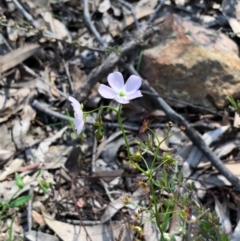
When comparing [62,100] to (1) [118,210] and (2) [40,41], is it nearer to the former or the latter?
(2) [40,41]

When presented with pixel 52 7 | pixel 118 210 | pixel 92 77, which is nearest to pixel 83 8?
pixel 52 7

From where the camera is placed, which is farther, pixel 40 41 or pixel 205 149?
pixel 40 41

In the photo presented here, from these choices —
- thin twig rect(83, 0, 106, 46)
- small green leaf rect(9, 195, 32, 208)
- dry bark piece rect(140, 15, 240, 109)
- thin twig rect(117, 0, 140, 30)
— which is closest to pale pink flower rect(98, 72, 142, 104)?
small green leaf rect(9, 195, 32, 208)

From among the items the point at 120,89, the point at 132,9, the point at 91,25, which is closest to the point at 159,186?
the point at 120,89

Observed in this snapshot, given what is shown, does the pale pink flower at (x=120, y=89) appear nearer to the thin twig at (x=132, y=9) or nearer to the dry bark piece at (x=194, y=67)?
the dry bark piece at (x=194, y=67)

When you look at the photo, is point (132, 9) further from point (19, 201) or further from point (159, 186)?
point (159, 186)

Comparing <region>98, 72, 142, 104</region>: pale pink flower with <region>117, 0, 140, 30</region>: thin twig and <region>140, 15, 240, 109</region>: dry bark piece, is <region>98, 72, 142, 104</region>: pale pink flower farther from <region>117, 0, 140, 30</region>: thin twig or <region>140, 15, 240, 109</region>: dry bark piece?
<region>117, 0, 140, 30</region>: thin twig
